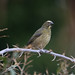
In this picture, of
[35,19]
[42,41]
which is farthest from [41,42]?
[35,19]

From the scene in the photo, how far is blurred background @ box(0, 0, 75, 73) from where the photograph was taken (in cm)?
1383

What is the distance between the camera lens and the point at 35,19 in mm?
15195

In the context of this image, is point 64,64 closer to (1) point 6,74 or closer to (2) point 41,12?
(1) point 6,74

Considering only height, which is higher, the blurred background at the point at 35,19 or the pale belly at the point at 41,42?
the pale belly at the point at 41,42

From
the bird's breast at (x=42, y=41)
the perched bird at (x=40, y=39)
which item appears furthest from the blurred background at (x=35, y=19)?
the bird's breast at (x=42, y=41)

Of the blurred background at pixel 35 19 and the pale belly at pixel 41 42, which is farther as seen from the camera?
the blurred background at pixel 35 19

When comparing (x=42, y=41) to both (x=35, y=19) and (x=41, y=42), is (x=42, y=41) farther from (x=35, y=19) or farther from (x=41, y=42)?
(x=35, y=19)

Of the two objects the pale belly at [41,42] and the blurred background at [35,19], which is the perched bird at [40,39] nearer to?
the pale belly at [41,42]

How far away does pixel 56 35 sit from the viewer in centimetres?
1444

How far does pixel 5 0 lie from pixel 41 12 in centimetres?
138

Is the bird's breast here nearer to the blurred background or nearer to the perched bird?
the perched bird

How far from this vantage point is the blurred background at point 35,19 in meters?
13.8

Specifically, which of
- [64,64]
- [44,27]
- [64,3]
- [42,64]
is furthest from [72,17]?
[64,64]

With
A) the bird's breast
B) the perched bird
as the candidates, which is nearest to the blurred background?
the perched bird
